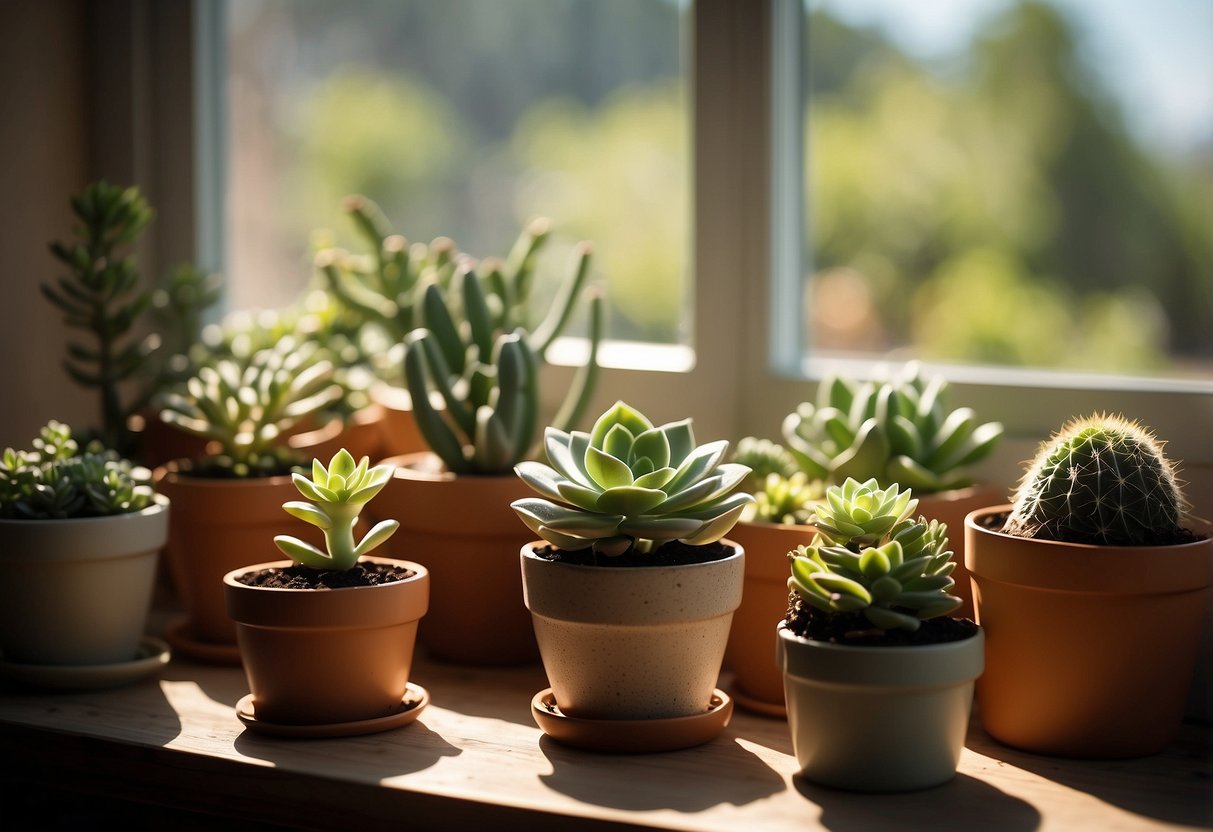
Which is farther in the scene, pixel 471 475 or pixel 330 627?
pixel 471 475

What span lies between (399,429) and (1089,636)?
766mm

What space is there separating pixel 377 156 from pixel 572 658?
27.5 feet

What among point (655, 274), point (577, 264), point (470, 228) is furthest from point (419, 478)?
point (655, 274)

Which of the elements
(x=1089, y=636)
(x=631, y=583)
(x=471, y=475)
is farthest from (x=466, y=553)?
(x=1089, y=636)

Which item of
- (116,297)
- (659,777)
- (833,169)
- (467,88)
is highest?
(833,169)

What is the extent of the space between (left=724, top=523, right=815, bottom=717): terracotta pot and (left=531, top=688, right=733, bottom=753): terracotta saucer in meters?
0.10

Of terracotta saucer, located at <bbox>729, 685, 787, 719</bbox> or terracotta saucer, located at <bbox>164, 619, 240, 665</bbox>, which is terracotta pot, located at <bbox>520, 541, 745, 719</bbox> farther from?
terracotta saucer, located at <bbox>164, 619, 240, 665</bbox>

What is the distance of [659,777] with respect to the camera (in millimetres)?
861

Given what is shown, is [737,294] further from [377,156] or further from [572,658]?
[377,156]

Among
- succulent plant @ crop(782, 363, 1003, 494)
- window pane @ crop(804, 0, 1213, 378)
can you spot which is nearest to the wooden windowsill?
succulent plant @ crop(782, 363, 1003, 494)

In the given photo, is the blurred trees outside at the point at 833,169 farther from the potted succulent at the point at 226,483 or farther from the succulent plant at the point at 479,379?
the potted succulent at the point at 226,483

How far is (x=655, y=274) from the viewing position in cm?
664

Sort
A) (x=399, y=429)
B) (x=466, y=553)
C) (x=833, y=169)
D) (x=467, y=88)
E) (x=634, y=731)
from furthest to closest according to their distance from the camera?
(x=833, y=169), (x=467, y=88), (x=399, y=429), (x=466, y=553), (x=634, y=731)

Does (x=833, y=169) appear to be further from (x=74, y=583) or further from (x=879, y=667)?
(x=879, y=667)
